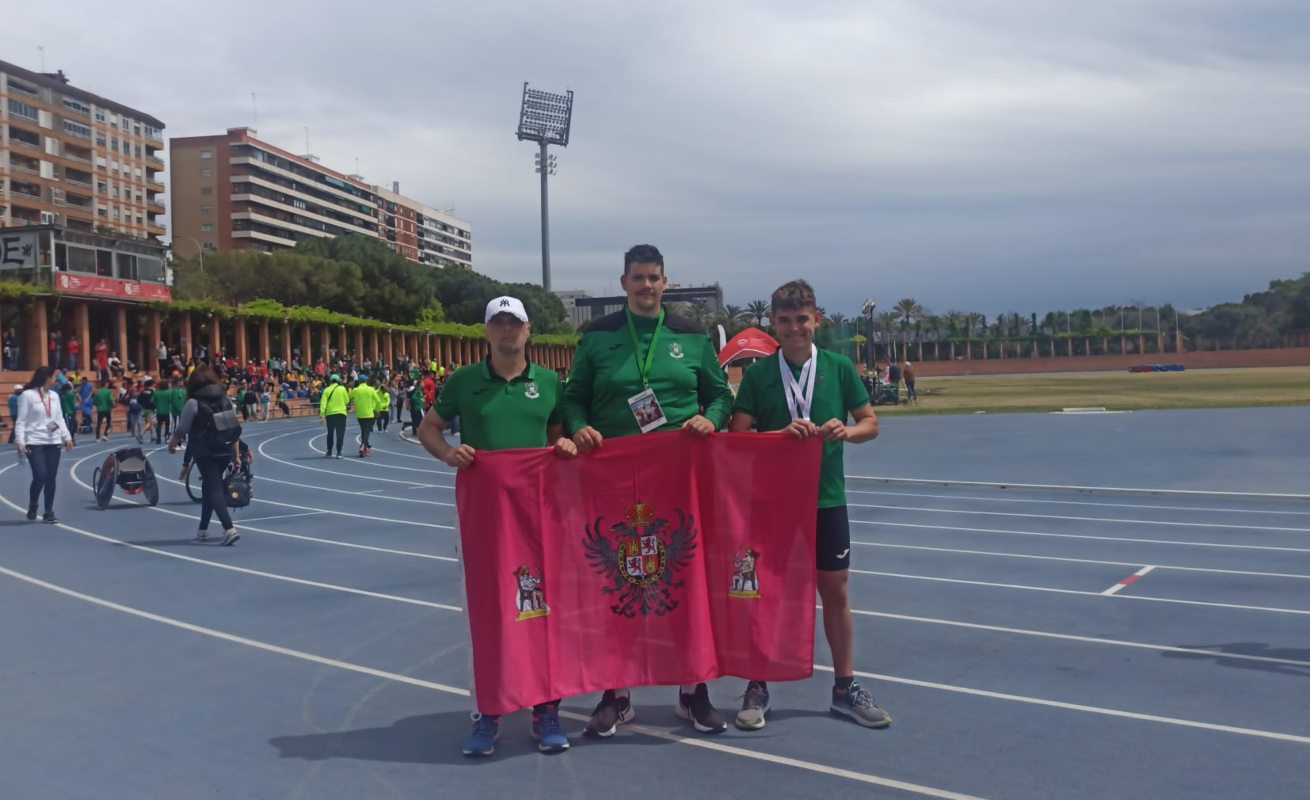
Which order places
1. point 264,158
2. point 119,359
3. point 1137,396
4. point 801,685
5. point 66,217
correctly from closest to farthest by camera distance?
point 801,685 < point 119,359 < point 1137,396 < point 66,217 < point 264,158

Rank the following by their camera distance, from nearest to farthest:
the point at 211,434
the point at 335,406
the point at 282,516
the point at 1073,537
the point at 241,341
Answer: the point at 211,434 → the point at 1073,537 → the point at 282,516 → the point at 335,406 → the point at 241,341

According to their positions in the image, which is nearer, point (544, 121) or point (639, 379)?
point (639, 379)

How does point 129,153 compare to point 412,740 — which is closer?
point 412,740

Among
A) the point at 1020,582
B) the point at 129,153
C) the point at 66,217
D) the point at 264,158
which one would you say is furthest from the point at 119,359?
the point at 264,158

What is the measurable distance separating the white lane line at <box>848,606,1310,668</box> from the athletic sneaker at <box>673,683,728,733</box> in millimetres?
2603

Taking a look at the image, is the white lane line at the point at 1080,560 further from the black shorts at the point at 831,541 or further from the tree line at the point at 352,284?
the tree line at the point at 352,284

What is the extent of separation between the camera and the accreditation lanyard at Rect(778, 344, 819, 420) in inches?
214

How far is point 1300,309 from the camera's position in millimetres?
130625

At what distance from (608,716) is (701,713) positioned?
1.45 feet

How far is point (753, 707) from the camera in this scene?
529 centimetres

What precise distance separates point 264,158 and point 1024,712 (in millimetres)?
125804

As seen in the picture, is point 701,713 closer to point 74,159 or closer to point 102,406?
point 102,406

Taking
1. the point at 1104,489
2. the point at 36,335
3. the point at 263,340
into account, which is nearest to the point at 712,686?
the point at 1104,489

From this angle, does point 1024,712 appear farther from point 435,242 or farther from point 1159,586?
point 435,242
